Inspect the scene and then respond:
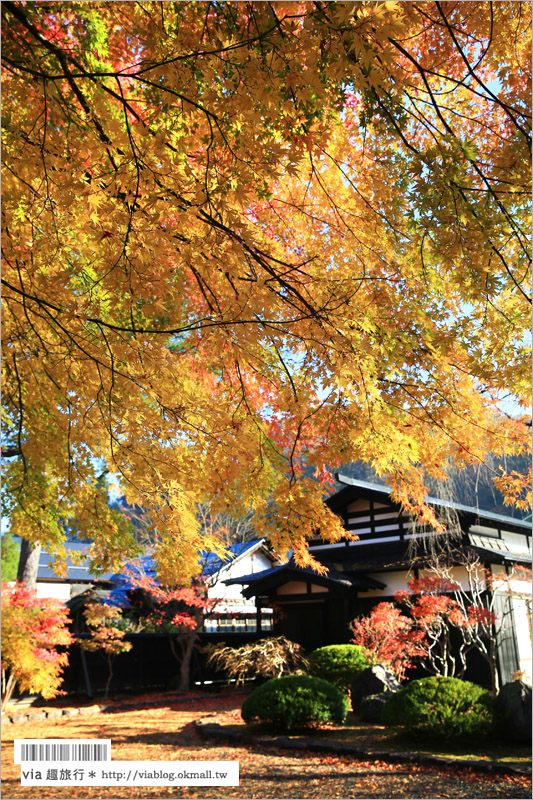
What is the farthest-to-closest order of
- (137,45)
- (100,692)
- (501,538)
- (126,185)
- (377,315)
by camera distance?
(100,692), (501,538), (137,45), (377,315), (126,185)

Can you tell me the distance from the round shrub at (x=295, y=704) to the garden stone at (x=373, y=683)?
1.31 metres

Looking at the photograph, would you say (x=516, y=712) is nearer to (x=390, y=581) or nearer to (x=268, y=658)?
(x=268, y=658)

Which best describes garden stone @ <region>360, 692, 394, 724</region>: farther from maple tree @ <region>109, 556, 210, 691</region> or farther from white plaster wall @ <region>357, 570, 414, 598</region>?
maple tree @ <region>109, 556, 210, 691</region>

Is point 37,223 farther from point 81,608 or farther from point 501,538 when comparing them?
point 81,608

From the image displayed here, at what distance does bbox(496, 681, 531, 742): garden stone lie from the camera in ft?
21.5

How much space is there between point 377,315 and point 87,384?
6.41ft

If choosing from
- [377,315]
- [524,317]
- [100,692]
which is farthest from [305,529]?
[100,692]

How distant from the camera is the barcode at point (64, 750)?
3312 millimetres

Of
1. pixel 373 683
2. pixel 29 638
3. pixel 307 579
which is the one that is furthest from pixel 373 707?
pixel 29 638

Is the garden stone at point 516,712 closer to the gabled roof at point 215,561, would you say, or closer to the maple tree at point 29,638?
the maple tree at point 29,638

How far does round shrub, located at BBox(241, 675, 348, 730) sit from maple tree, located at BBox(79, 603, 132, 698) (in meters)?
5.83

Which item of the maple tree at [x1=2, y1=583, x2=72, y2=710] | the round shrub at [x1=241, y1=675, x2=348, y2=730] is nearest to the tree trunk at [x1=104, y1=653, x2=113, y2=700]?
the maple tree at [x1=2, y1=583, x2=72, y2=710]

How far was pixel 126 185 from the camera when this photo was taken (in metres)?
2.48

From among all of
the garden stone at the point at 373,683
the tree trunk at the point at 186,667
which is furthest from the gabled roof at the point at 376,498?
the tree trunk at the point at 186,667
